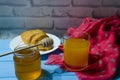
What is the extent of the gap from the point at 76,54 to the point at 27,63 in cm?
16

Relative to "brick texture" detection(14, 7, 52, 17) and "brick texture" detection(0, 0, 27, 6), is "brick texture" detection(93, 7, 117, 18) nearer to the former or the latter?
"brick texture" detection(14, 7, 52, 17)

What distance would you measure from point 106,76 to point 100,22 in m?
0.27

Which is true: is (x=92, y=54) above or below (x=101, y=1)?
below

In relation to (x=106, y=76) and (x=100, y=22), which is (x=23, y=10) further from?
(x=106, y=76)

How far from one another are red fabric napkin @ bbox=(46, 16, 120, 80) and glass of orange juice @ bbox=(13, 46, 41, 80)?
0.37ft

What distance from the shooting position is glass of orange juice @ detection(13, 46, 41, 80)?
68 centimetres

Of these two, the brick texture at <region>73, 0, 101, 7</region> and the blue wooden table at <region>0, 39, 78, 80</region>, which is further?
the brick texture at <region>73, 0, 101, 7</region>

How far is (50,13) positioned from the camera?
1.10m

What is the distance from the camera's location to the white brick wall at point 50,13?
42.0 inches

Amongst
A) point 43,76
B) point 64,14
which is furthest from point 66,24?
point 43,76

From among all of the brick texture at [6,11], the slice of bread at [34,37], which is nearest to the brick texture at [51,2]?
the brick texture at [6,11]

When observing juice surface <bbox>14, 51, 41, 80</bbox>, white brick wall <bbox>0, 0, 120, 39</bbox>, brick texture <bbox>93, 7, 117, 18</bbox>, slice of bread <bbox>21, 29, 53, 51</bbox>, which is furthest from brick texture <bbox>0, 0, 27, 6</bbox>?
juice surface <bbox>14, 51, 41, 80</bbox>

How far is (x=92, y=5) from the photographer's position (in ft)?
3.50

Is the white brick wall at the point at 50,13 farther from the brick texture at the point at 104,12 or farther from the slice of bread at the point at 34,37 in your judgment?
the slice of bread at the point at 34,37
